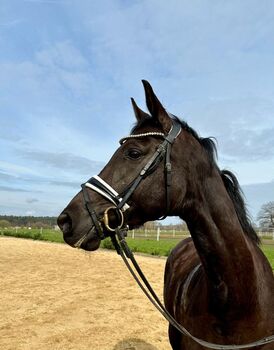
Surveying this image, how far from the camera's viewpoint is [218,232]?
284 centimetres

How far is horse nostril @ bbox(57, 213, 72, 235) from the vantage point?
2662 millimetres

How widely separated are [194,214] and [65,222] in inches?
36.5

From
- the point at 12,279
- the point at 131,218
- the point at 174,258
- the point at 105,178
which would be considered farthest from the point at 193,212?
the point at 12,279

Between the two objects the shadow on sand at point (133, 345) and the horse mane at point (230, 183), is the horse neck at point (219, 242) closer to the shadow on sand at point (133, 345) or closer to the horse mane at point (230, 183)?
the horse mane at point (230, 183)

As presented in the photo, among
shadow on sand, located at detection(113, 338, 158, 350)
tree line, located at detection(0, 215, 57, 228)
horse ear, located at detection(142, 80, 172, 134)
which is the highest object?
tree line, located at detection(0, 215, 57, 228)

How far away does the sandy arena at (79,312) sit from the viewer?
689cm

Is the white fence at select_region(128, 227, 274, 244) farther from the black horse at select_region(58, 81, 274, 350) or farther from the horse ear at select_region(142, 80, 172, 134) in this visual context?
the horse ear at select_region(142, 80, 172, 134)

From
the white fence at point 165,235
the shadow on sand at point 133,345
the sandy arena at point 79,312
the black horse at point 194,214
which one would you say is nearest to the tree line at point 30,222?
the white fence at point 165,235

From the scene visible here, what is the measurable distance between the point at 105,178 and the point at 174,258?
2.86 m

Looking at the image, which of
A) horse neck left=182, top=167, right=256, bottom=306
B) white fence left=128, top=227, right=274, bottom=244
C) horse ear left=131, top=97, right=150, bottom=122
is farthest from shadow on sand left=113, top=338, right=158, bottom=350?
white fence left=128, top=227, right=274, bottom=244

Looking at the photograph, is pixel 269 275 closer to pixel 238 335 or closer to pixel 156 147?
pixel 238 335

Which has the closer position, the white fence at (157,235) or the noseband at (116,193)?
the noseband at (116,193)

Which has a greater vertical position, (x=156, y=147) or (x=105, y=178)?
(x=156, y=147)

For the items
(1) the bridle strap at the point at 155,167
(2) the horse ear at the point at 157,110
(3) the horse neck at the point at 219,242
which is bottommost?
(3) the horse neck at the point at 219,242
